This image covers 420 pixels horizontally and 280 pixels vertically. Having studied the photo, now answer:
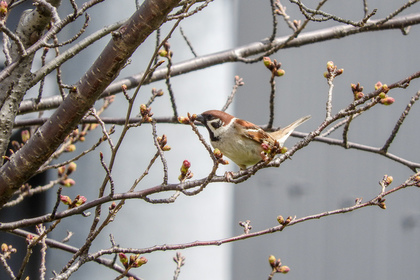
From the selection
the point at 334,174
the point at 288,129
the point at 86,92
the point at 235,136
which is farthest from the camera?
the point at 334,174

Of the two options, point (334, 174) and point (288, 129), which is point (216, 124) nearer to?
point (288, 129)

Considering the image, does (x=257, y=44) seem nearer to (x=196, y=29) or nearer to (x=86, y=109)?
(x=86, y=109)

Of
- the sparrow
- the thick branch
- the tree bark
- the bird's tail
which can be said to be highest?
the thick branch

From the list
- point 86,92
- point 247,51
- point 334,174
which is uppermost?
point 334,174

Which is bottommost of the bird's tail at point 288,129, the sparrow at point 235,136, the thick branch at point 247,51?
the sparrow at point 235,136

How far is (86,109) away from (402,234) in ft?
12.3

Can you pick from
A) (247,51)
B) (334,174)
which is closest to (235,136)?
(247,51)

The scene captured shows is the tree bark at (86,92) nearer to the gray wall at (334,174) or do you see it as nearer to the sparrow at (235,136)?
the sparrow at (235,136)

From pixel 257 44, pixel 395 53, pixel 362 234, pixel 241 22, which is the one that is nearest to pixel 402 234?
pixel 362 234

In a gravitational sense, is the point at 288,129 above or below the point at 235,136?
above

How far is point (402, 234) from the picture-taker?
15.4ft

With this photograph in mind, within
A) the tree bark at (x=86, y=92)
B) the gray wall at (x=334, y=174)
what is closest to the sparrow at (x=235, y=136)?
the tree bark at (x=86, y=92)

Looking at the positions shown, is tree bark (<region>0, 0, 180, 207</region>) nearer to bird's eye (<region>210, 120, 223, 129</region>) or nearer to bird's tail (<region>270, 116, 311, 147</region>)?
bird's eye (<region>210, 120, 223, 129</region>)

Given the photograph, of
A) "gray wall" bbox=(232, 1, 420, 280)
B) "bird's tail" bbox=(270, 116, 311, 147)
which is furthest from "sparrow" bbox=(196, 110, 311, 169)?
"gray wall" bbox=(232, 1, 420, 280)
